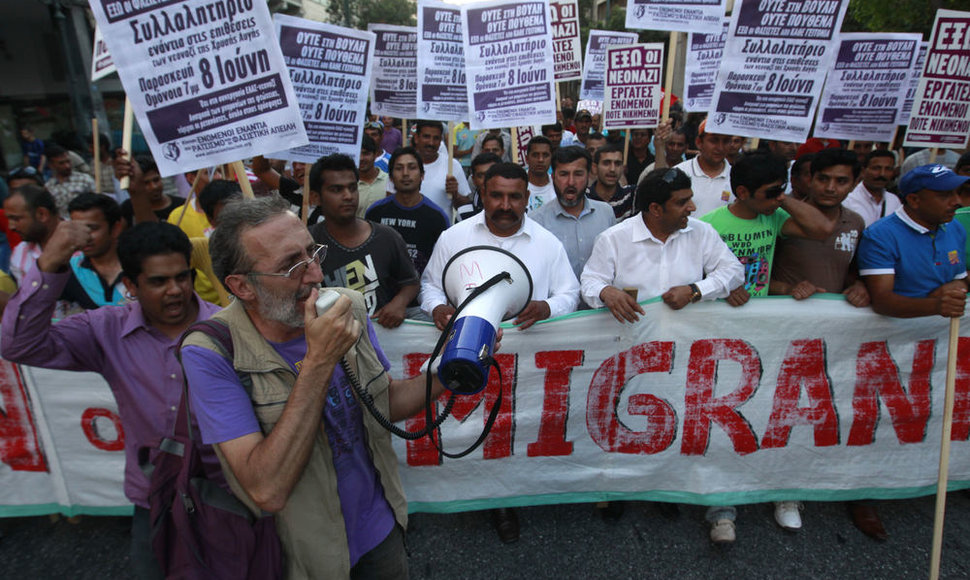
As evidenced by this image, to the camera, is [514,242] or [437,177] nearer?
[514,242]

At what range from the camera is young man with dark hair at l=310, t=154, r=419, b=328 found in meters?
3.15

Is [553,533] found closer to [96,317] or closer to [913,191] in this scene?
[96,317]

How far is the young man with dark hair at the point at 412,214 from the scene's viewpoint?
4.09 m

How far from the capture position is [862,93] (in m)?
4.67

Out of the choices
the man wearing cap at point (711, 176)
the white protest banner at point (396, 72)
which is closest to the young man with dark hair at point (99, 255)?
the white protest banner at point (396, 72)

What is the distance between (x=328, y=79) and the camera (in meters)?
3.58

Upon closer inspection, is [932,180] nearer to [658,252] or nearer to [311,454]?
[658,252]

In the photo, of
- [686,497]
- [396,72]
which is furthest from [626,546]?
[396,72]

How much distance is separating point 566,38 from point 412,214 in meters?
4.47

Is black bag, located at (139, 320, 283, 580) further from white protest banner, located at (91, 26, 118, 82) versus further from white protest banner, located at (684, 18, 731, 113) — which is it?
white protest banner, located at (684, 18, 731, 113)

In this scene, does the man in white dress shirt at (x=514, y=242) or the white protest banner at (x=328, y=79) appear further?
the white protest banner at (x=328, y=79)

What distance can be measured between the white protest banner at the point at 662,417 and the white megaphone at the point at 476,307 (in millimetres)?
860

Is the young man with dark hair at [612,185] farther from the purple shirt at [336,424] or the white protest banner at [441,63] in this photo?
the purple shirt at [336,424]

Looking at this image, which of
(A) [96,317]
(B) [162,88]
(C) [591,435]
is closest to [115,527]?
(A) [96,317]
